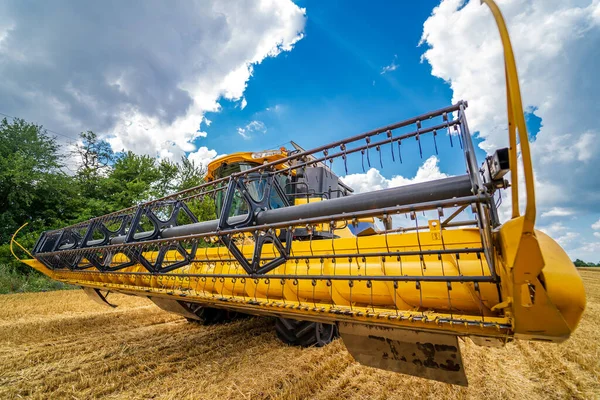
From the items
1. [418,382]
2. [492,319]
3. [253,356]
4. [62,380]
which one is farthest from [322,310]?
[62,380]

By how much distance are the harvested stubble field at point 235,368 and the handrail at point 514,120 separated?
1.88m

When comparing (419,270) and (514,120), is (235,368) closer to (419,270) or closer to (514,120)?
(419,270)

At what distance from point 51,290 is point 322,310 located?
11.4 meters

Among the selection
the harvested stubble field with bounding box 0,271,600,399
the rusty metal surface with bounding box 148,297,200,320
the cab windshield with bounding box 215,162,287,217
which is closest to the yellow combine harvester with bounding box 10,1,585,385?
the rusty metal surface with bounding box 148,297,200,320

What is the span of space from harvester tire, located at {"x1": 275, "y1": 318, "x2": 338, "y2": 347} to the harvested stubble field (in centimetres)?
11

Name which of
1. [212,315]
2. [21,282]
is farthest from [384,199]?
[21,282]

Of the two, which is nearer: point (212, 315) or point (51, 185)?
point (212, 315)

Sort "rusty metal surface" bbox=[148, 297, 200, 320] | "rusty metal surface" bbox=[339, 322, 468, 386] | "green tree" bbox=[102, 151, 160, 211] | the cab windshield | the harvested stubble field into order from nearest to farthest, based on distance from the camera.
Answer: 1. "rusty metal surface" bbox=[339, 322, 468, 386]
2. the harvested stubble field
3. "rusty metal surface" bbox=[148, 297, 200, 320]
4. the cab windshield
5. "green tree" bbox=[102, 151, 160, 211]

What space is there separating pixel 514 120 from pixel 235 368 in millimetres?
2925

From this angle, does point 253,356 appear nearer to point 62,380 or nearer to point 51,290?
point 62,380

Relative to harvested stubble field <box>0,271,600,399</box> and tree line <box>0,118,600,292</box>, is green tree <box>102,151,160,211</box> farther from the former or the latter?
harvested stubble field <box>0,271,600,399</box>

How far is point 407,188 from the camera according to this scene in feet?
5.38

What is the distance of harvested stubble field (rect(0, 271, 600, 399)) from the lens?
7.36 feet

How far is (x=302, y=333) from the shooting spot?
3.16 meters
